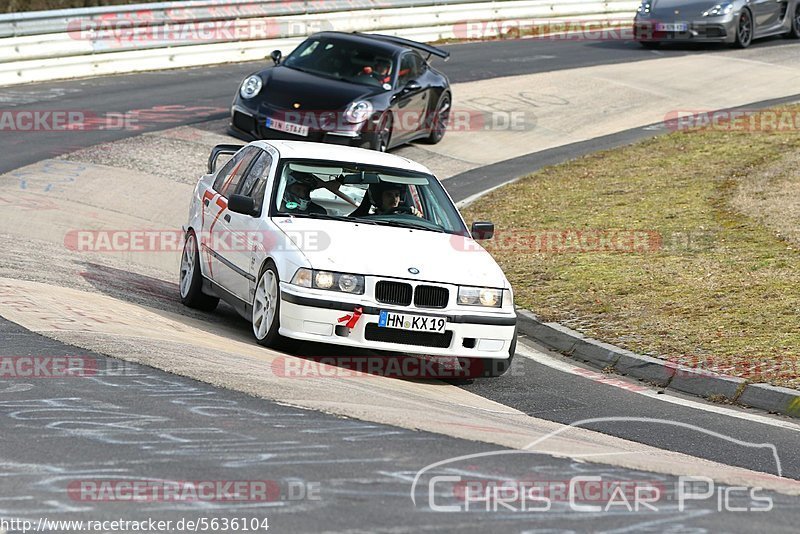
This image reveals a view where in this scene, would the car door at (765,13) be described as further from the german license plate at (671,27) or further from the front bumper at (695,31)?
the german license plate at (671,27)

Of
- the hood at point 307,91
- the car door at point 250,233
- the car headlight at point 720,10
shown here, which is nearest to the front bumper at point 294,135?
the hood at point 307,91

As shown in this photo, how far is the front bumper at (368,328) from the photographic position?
9.48 meters

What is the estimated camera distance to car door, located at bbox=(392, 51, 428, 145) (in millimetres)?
20312

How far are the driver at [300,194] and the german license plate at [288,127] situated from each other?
7.95 meters

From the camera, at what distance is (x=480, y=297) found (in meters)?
9.84

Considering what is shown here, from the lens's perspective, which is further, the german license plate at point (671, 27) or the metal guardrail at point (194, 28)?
the german license plate at point (671, 27)

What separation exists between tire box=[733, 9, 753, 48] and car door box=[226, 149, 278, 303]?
21074 millimetres

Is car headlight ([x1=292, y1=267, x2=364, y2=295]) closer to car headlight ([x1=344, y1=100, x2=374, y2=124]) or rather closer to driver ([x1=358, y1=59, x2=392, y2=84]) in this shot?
car headlight ([x1=344, y1=100, x2=374, y2=124])

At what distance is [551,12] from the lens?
114 ft

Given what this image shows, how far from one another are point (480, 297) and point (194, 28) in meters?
18.9

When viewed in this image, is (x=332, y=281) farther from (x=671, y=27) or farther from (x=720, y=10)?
(x=671, y=27)

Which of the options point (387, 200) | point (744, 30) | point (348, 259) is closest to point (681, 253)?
point (387, 200)

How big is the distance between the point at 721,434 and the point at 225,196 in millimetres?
4862

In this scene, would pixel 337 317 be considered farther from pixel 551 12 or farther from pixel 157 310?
pixel 551 12
